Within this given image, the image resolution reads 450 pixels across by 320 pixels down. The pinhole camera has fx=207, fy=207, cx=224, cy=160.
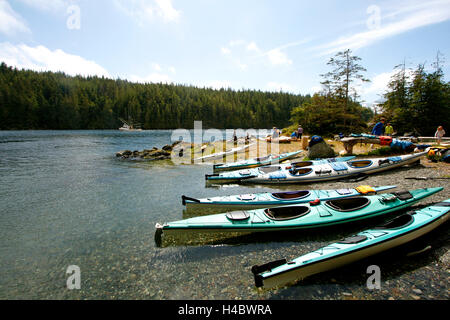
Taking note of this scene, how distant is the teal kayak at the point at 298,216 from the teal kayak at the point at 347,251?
Result: 45.0 inches

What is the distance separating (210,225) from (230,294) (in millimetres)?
2160

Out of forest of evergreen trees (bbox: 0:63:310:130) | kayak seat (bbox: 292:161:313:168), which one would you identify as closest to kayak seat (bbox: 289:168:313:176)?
kayak seat (bbox: 292:161:313:168)

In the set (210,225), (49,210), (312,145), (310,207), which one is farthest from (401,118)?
(49,210)

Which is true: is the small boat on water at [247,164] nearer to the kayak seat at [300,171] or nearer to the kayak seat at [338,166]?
the kayak seat at [300,171]

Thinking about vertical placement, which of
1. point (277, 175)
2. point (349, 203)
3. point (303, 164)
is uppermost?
point (303, 164)

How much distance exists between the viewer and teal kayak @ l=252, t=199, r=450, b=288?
436 centimetres

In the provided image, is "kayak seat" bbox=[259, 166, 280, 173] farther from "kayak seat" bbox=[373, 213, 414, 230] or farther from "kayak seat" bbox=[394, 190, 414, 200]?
"kayak seat" bbox=[373, 213, 414, 230]

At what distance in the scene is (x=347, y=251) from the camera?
4734 millimetres

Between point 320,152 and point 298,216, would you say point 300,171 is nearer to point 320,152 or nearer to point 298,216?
point 320,152

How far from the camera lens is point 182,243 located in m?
7.09

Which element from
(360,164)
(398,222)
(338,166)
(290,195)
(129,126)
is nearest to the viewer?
(398,222)

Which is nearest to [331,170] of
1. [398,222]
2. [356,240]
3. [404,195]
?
[404,195]

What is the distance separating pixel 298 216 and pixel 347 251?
208 centimetres

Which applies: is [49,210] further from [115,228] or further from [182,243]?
[182,243]
